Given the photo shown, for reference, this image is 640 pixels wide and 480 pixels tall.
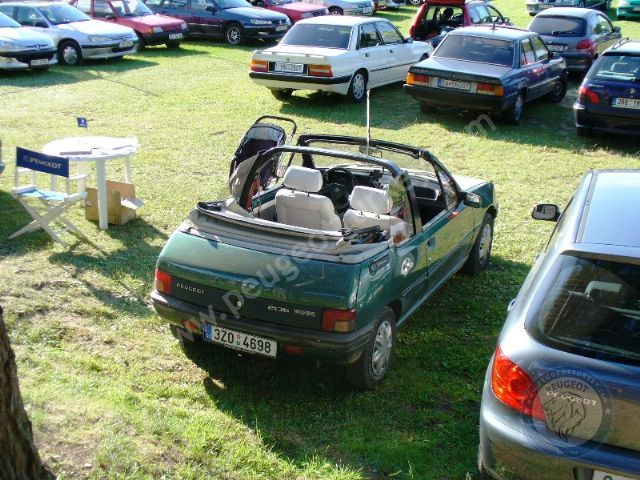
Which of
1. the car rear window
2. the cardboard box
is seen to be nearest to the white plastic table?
the cardboard box

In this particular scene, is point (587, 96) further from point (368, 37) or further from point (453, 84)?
point (368, 37)

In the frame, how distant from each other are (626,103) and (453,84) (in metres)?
2.62

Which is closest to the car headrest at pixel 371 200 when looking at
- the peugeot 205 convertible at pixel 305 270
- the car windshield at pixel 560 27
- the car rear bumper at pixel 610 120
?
the peugeot 205 convertible at pixel 305 270

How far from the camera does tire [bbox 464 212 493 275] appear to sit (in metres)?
7.25

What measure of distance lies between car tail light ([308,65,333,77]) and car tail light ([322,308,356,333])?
934cm

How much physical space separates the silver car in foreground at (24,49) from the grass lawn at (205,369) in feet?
17.6

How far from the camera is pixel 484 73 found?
41.0 ft

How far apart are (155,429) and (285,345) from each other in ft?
3.04

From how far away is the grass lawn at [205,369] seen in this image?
14.3 ft

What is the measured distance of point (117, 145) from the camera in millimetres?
8125

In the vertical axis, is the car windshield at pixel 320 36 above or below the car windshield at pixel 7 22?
above

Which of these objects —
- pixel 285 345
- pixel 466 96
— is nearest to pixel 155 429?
pixel 285 345

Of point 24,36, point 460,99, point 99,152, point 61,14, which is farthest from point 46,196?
point 61,14

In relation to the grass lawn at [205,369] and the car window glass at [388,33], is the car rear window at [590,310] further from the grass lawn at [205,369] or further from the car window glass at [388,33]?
the car window glass at [388,33]
